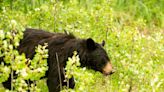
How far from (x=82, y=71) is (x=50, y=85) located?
7.03 feet

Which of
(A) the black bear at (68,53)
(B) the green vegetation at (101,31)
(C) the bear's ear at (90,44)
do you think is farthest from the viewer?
(B) the green vegetation at (101,31)

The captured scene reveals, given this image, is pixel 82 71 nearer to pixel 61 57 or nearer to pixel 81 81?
pixel 81 81

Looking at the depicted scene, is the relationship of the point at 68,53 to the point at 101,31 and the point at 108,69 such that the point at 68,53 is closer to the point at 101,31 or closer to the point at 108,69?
the point at 108,69

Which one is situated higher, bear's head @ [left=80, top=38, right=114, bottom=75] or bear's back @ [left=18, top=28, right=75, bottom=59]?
bear's back @ [left=18, top=28, right=75, bottom=59]

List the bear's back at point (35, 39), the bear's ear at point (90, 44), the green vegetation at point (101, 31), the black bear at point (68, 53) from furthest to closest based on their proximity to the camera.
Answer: the green vegetation at point (101, 31)
the bear's back at point (35, 39)
the black bear at point (68, 53)
the bear's ear at point (90, 44)

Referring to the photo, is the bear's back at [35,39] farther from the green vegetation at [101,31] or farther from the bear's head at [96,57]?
the green vegetation at [101,31]

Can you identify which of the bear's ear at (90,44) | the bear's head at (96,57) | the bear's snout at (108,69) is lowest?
the bear's snout at (108,69)

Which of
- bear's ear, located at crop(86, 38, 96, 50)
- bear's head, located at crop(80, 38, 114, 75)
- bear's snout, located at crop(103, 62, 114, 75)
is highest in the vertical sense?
bear's ear, located at crop(86, 38, 96, 50)

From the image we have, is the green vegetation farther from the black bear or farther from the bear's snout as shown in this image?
the black bear

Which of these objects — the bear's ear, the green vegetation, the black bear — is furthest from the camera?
the green vegetation

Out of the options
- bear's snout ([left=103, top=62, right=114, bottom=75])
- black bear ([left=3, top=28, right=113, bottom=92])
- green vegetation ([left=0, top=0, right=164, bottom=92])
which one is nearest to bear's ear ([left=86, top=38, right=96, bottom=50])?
black bear ([left=3, top=28, right=113, bottom=92])

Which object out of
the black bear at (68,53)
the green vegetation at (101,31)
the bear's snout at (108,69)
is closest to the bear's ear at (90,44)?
the black bear at (68,53)

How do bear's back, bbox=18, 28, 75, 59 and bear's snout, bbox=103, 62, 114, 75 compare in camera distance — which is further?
bear's back, bbox=18, 28, 75, 59

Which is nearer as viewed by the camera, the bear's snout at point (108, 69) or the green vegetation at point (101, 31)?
the bear's snout at point (108, 69)
